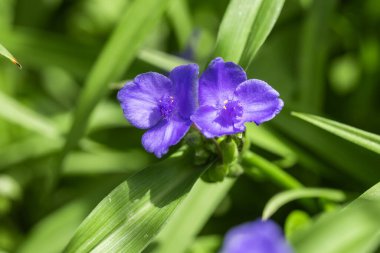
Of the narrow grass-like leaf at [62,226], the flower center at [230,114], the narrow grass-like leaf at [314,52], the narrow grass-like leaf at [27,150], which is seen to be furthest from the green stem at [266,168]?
the narrow grass-like leaf at [27,150]

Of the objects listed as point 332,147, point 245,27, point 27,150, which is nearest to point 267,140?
point 332,147

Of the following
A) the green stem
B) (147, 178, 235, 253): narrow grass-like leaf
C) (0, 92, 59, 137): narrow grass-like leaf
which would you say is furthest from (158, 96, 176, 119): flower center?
(0, 92, 59, 137): narrow grass-like leaf

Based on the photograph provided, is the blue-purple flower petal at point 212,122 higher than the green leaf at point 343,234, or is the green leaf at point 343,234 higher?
the blue-purple flower petal at point 212,122

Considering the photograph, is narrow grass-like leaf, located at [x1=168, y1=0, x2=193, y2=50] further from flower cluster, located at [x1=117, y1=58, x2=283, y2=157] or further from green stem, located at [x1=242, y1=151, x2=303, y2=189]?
flower cluster, located at [x1=117, y1=58, x2=283, y2=157]

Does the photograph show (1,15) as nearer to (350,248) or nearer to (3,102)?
(3,102)

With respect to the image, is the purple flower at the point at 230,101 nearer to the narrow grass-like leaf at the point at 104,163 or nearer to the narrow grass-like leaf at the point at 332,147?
the narrow grass-like leaf at the point at 332,147

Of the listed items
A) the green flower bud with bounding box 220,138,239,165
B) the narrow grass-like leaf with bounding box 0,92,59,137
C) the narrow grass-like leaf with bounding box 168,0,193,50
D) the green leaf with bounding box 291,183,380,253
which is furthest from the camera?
the narrow grass-like leaf with bounding box 168,0,193,50

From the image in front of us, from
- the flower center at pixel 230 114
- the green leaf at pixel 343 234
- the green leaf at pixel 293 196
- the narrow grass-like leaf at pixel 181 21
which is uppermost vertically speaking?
the narrow grass-like leaf at pixel 181 21
